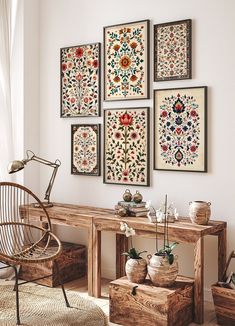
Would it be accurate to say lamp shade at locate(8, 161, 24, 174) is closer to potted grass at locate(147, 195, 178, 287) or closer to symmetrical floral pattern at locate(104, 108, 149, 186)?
symmetrical floral pattern at locate(104, 108, 149, 186)

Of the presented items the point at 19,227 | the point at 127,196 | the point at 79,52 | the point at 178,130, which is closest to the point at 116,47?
the point at 79,52

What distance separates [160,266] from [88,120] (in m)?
1.64

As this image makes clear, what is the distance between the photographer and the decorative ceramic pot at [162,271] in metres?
3.08

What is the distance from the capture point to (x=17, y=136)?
444 cm

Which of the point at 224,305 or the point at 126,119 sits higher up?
the point at 126,119

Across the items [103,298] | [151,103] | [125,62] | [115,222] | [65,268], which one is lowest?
[103,298]

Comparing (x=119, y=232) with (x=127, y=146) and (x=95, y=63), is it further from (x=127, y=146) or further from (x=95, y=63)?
(x=95, y=63)

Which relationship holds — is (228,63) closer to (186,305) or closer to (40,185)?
(186,305)

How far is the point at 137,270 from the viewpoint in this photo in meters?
3.18

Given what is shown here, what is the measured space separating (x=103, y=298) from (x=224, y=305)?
1001mm

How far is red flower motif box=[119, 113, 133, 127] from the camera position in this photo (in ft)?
12.9

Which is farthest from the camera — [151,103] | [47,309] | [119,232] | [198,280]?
[151,103]

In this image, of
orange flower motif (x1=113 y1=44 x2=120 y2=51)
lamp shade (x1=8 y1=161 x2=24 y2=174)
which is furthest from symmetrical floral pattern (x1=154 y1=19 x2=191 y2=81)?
lamp shade (x1=8 y1=161 x2=24 y2=174)

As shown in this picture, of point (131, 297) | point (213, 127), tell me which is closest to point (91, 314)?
point (131, 297)
